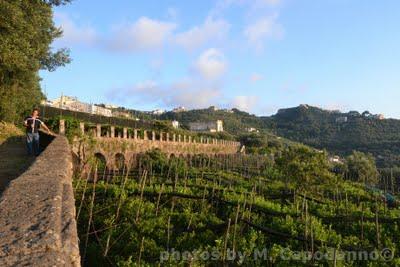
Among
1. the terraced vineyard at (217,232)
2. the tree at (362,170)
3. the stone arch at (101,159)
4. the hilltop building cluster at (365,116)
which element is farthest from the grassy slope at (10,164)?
the hilltop building cluster at (365,116)

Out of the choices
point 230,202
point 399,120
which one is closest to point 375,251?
point 230,202

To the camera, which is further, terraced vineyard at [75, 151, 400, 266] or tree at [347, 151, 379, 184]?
tree at [347, 151, 379, 184]

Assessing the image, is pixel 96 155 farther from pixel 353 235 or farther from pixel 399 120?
pixel 399 120

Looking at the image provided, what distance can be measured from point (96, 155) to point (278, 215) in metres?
15.0

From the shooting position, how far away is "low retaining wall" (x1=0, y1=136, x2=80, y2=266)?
10.9ft

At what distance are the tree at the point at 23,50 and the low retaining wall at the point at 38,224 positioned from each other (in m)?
10.6

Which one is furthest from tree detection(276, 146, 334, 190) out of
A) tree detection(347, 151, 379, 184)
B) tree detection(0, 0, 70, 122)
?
tree detection(347, 151, 379, 184)

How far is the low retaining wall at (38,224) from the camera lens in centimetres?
331

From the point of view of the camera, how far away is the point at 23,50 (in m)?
16.5

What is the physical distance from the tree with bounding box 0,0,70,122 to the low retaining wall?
10631mm

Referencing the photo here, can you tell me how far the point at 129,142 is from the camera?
3167 cm

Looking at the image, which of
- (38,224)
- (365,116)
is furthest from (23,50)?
(365,116)

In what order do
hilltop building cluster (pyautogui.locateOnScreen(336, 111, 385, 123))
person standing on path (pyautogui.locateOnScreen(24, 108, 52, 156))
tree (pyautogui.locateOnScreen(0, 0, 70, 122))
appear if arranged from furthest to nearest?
hilltop building cluster (pyautogui.locateOnScreen(336, 111, 385, 123)), tree (pyautogui.locateOnScreen(0, 0, 70, 122)), person standing on path (pyautogui.locateOnScreen(24, 108, 52, 156))

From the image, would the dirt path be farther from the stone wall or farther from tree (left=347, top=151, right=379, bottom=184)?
tree (left=347, top=151, right=379, bottom=184)
